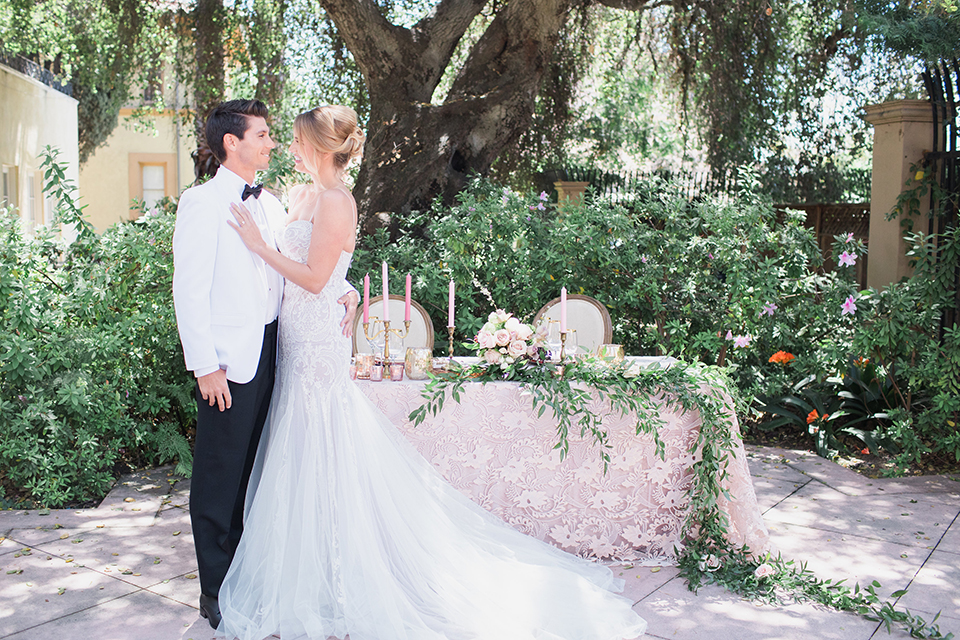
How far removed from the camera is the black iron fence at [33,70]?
1088cm

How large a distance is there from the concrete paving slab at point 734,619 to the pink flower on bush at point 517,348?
1.11 m

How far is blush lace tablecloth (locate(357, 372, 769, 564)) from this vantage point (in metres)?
3.43

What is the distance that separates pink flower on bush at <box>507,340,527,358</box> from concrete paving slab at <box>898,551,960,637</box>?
1803mm

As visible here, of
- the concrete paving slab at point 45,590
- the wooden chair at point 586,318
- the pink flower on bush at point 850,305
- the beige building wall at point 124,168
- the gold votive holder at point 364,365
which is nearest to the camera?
the concrete paving slab at point 45,590

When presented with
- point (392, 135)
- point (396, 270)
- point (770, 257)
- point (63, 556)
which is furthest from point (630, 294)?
point (63, 556)

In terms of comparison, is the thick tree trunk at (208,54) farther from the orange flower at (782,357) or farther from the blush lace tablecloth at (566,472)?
the blush lace tablecloth at (566,472)

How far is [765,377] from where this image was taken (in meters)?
6.14

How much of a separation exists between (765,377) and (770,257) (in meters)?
0.94

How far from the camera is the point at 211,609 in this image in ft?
9.51

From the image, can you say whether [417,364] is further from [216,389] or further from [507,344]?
[216,389]

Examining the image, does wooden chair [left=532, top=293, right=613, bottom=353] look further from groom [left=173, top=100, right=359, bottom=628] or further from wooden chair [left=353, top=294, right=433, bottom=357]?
groom [left=173, top=100, right=359, bottom=628]

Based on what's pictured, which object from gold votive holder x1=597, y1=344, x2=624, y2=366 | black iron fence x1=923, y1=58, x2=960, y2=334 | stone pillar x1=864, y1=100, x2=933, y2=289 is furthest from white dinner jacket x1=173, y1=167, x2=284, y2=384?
stone pillar x1=864, y1=100, x2=933, y2=289

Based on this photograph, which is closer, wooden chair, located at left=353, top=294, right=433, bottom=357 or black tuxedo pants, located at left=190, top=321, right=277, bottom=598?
black tuxedo pants, located at left=190, top=321, right=277, bottom=598

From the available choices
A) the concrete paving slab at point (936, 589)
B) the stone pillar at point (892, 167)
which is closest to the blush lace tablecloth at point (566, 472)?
the concrete paving slab at point (936, 589)
